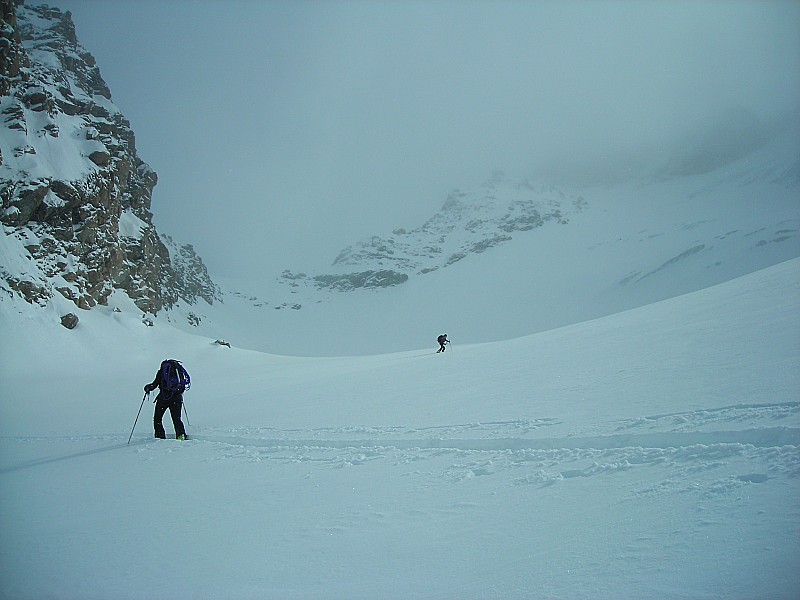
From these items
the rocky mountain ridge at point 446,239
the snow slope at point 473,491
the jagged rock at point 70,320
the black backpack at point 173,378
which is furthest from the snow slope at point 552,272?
the snow slope at point 473,491

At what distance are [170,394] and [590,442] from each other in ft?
28.8

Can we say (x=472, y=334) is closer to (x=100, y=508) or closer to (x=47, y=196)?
(x=47, y=196)

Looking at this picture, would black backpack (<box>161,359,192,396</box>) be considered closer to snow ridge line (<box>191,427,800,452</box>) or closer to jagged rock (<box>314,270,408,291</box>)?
snow ridge line (<box>191,427,800,452</box>)

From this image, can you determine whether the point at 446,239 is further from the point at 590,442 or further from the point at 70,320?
the point at 590,442

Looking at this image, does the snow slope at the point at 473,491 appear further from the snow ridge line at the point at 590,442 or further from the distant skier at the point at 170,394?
the distant skier at the point at 170,394

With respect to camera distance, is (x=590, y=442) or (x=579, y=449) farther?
(x=590, y=442)

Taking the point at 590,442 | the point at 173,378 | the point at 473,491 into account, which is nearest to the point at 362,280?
the point at 173,378

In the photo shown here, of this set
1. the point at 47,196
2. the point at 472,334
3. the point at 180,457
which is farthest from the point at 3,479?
the point at 472,334

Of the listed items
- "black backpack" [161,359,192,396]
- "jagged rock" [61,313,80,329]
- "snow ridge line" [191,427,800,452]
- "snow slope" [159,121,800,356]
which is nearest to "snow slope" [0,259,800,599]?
"snow ridge line" [191,427,800,452]

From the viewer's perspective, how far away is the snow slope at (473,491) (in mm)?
2795

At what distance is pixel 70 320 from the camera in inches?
1184

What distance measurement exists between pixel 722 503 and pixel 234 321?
311ft

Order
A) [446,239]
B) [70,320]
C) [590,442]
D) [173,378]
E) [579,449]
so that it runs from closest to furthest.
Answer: [579,449], [590,442], [173,378], [70,320], [446,239]

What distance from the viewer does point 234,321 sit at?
89.2 m
